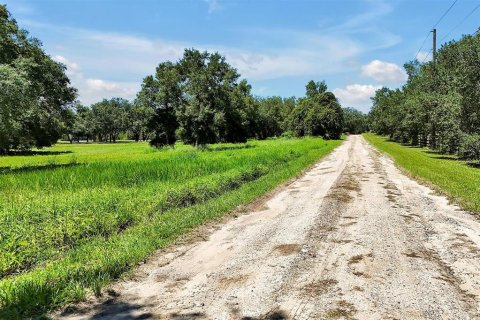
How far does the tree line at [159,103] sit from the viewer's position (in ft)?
73.8

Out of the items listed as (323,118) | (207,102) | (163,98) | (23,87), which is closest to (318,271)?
(23,87)

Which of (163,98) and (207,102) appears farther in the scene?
(163,98)

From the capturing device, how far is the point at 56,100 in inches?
1435

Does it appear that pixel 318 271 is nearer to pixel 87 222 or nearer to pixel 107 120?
pixel 87 222

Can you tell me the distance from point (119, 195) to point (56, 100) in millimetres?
30663

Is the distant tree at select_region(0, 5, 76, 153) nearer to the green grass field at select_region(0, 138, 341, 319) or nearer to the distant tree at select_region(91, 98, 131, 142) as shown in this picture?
the green grass field at select_region(0, 138, 341, 319)

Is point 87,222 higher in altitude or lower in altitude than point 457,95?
lower

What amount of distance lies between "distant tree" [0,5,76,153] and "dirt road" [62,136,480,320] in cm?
1632

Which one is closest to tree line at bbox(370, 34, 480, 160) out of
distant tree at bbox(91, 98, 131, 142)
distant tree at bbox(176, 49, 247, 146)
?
distant tree at bbox(176, 49, 247, 146)

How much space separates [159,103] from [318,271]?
169 ft

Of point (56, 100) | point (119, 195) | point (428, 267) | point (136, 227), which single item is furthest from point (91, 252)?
point (56, 100)

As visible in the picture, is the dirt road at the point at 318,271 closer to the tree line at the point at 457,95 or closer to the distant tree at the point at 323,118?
the tree line at the point at 457,95

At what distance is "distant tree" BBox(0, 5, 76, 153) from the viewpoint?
19.4m

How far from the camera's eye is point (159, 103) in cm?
5428
